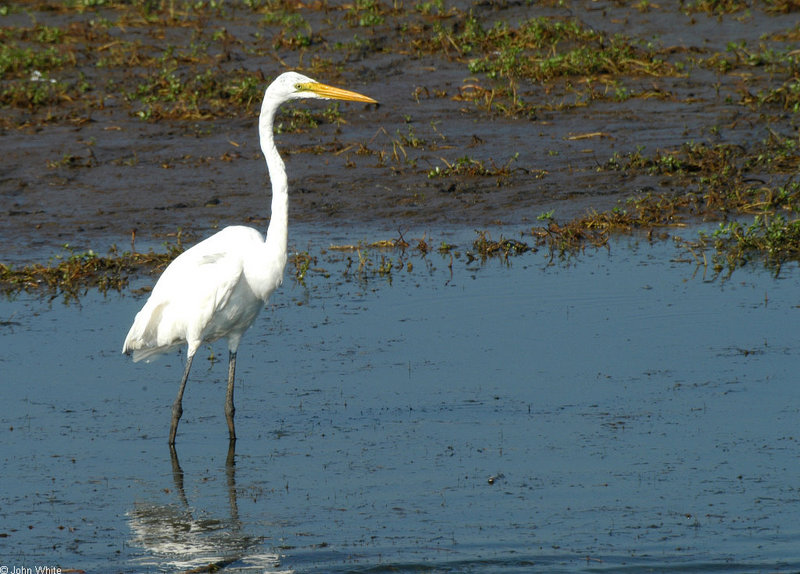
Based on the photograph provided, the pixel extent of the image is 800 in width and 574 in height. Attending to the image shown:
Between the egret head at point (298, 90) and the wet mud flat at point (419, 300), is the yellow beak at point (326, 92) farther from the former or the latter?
the wet mud flat at point (419, 300)

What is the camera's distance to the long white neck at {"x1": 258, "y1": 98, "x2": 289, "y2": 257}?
650cm

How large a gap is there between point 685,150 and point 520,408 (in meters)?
4.97

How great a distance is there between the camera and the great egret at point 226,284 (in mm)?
6441

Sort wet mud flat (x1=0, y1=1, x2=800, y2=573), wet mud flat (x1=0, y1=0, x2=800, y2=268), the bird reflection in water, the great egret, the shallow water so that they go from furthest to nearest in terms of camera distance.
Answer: wet mud flat (x1=0, y1=0, x2=800, y2=268)
the great egret
wet mud flat (x1=0, y1=1, x2=800, y2=573)
the shallow water
the bird reflection in water

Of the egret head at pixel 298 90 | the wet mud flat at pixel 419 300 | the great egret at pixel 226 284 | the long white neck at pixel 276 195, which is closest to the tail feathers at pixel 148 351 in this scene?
→ the great egret at pixel 226 284

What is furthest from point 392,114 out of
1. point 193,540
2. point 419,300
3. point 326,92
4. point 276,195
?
point 193,540

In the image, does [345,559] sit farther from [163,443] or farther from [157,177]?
[157,177]

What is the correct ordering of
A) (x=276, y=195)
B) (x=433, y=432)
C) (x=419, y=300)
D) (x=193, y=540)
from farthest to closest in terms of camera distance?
1. (x=419, y=300)
2. (x=276, y=195)
3. (x=433, y=432)
4. (x=193, y=540)

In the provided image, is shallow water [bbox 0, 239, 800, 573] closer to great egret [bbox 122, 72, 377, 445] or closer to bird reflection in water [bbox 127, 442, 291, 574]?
bird reflection in water [bbox 127, 442, 291, 574]

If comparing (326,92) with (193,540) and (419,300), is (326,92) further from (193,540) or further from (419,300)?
(193,540)

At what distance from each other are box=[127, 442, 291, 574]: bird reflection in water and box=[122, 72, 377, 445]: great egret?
87cm

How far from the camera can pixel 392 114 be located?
1233 centimetres

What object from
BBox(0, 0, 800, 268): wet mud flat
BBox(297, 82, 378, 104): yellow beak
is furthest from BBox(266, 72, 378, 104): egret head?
BBox(0, 0, 800, 268): wet mud flat

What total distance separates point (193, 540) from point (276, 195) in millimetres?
2038
